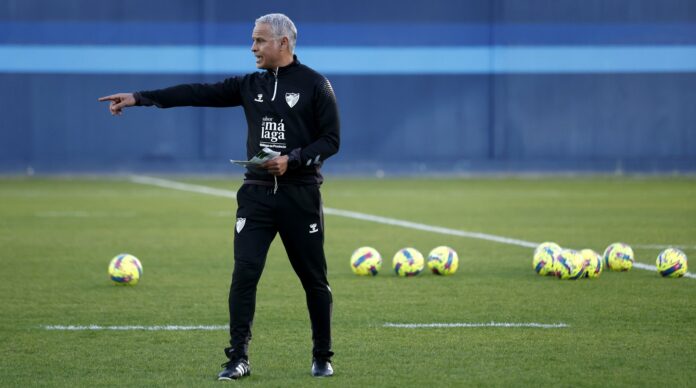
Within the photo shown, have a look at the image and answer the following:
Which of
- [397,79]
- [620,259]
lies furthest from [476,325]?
[397,79]

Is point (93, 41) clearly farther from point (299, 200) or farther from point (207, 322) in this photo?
point (299, 200)

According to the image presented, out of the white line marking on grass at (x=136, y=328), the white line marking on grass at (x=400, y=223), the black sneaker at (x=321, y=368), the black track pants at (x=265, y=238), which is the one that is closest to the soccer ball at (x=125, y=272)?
the white line marking on grass at (x=136, y=328)

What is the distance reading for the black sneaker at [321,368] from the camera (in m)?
7.64

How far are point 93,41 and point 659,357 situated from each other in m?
29.5

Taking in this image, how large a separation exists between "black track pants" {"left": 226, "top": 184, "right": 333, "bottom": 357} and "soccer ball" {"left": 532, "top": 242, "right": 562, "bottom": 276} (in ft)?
17.6

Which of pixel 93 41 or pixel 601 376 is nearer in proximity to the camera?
pixel 601 376

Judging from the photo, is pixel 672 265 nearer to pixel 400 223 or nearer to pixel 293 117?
pixel 293 117

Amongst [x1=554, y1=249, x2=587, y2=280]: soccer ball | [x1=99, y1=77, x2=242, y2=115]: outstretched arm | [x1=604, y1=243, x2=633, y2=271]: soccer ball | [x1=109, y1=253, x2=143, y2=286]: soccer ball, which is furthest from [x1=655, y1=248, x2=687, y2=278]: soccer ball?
[x1=99, y1=77, x2=242, y2=115]: outstretched arm

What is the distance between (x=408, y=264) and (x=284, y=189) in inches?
209

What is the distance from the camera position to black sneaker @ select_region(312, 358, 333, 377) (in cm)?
764

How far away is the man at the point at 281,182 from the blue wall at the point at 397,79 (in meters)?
28.2

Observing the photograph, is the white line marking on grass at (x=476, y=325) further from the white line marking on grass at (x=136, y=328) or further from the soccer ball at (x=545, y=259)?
the soccer ball at (x=545, y=259)

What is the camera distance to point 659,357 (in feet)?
26.8

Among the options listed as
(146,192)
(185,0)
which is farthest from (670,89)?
(146,192)
